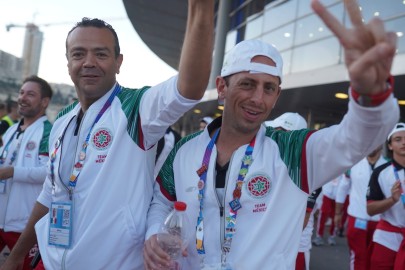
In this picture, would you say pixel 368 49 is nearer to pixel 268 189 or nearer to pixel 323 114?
pixel 268 189

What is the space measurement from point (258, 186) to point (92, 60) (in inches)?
45.6

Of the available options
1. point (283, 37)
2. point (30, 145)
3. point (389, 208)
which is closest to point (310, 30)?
point (283, 37)

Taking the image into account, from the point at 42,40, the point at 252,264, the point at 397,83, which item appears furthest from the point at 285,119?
the point at 42,40

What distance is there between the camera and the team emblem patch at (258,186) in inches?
75.5

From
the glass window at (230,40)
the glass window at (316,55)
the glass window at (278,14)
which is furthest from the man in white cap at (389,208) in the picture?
the glass window at (230,40)

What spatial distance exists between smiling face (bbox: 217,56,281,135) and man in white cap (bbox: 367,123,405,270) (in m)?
2.84

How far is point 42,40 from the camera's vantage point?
72750 mm

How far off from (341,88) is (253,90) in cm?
923

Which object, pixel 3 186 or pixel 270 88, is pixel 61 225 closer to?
pixel 270 88

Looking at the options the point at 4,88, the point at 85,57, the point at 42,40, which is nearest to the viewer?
the point at 85,57

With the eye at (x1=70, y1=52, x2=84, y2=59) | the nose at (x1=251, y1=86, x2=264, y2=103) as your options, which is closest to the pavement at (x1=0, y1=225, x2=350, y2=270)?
the eye at (x1=70, y1=52, x2=84, y2=59)

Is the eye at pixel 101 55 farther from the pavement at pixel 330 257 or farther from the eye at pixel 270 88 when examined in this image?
the pavement at pixel 330 257

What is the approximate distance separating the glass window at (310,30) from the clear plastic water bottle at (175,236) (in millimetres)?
11075

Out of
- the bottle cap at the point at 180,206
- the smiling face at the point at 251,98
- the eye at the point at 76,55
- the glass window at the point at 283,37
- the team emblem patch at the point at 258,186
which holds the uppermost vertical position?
the glass window at the point at 283,37
